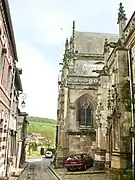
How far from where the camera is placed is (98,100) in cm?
2075

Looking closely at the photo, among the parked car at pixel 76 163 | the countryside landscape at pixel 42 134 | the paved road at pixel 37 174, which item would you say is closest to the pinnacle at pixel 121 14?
the paved road at pixel 37 174

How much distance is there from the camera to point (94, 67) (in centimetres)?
3128

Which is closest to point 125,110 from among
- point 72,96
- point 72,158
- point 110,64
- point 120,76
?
point 120,76

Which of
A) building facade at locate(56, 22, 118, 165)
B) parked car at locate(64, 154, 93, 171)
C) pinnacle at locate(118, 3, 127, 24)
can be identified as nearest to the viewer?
pinnacle at locate(118, 3, 127, 24)

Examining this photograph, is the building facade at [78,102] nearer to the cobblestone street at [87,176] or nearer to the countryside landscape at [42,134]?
the cobblestone street at [87,176]

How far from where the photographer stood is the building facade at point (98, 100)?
39.8 ft

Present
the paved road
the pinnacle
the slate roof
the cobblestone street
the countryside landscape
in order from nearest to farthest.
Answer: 1. the cobblestone street
2. the pinnacle
3. the paved road
4. the slate roof
5. the countryside landscape

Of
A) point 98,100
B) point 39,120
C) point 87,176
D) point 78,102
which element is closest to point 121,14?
point 98,100

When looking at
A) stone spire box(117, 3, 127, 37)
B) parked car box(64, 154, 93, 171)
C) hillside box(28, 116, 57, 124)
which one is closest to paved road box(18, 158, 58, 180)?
parked car box(64, 154, 93, 171)

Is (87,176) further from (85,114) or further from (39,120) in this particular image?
(39,120)

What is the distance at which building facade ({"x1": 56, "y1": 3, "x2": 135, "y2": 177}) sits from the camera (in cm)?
1212

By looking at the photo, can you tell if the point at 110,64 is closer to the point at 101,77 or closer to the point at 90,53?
the point at 101,77

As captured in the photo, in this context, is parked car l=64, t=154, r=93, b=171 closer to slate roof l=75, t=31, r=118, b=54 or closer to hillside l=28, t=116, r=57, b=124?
slate roof l=75, t=31, r=118, b=54

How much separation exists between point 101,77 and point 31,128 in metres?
50.6
